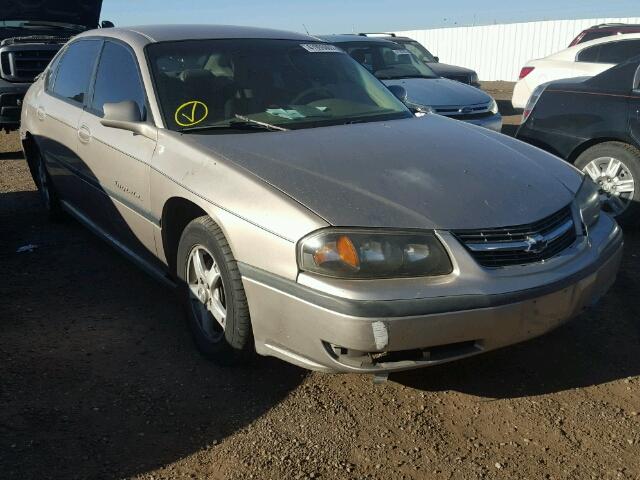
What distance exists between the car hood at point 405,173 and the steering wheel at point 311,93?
37cm

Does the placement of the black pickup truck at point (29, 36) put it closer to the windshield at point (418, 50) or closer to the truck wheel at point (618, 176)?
the windshield at point (418, 50)

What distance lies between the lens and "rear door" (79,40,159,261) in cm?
384

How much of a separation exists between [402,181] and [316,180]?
1.29 feet

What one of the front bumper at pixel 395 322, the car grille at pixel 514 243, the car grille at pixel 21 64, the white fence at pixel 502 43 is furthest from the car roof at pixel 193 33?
the white fence at pixel 502 43

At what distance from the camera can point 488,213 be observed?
291 cm

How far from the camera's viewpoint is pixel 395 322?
2623 mm

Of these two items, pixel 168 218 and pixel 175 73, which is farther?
pixel 175 73

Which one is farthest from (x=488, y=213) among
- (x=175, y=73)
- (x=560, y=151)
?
(x=560, y=151)

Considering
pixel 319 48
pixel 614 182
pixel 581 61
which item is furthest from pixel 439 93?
pixel 319 48

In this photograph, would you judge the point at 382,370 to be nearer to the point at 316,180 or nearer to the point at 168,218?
the point at 316,180

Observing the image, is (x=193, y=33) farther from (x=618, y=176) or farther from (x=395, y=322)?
(x=618, y=176)

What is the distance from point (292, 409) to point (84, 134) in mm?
2550

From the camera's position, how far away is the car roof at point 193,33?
4.28m

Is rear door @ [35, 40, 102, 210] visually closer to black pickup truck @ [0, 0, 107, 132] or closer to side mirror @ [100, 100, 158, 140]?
side mirror @ [100, 100, 158, 140]
